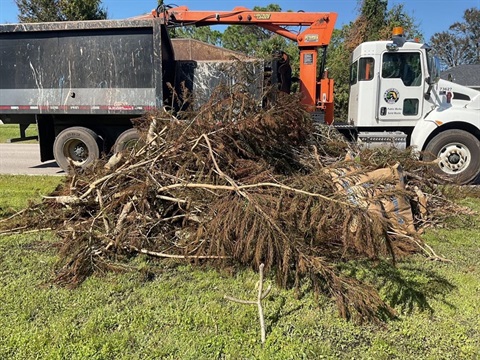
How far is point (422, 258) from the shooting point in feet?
13.7

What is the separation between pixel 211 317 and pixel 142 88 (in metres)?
6.23

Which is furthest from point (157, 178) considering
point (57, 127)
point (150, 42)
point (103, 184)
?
point (57, 127)

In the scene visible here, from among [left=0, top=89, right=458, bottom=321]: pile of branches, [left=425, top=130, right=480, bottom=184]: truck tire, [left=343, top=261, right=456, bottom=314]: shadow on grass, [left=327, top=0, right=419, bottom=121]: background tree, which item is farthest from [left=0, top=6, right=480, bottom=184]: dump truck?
[left=327, top=0, right=419, bottom=121]: background tree

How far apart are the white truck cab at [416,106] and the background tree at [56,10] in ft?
63.0

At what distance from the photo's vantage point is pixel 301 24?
9594 millimetres

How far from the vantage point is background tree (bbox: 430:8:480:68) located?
4894 centimetres

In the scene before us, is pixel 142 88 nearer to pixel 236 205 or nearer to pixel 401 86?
pixel 401 86

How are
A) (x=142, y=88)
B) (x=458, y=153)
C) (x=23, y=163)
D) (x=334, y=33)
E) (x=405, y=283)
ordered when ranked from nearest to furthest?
(x=405, y=283) < (x=458, y=153) < (x=142, y=88) < (x=23, y=163) < (x=334, y=33)

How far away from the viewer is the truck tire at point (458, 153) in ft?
25.5

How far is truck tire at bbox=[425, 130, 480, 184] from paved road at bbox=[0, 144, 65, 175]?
8.12m

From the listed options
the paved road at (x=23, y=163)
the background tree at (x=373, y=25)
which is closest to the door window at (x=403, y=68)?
the paved road at (x=23, y=163)

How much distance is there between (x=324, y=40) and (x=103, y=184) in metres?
6.83

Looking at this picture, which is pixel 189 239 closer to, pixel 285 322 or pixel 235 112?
pixel 285 322

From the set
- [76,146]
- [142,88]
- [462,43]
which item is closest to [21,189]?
[76,146]
